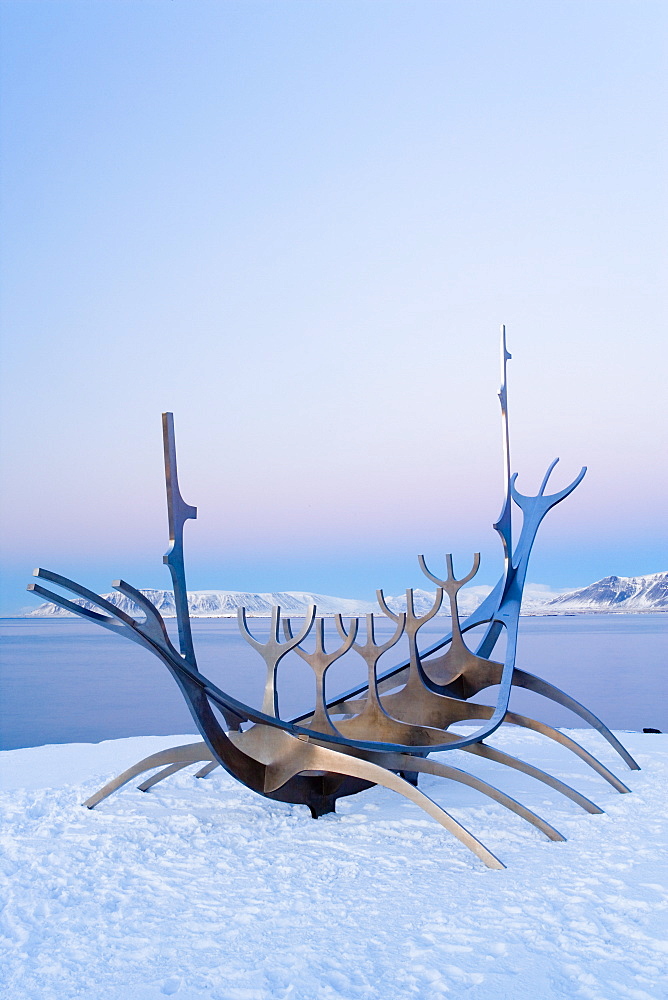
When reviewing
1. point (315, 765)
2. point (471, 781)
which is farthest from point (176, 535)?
point (471, 781)

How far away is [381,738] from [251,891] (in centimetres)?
154

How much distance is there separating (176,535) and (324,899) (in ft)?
5.84

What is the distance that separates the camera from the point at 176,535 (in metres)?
4.52

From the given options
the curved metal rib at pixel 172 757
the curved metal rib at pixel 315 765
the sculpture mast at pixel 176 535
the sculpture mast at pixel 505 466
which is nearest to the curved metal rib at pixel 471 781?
the curved metal rib at pixel 315 765

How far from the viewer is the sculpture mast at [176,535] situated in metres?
4.47

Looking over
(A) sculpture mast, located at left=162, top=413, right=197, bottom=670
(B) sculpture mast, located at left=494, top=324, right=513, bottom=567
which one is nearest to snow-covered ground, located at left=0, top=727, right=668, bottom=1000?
(A) sculpture mast, located at left=162, top=413, right=197, bottom=670

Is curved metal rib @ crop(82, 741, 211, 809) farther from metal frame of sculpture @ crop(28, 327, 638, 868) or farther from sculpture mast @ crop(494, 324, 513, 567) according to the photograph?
sculpture mast @ crop(494, 324, 513, 567)

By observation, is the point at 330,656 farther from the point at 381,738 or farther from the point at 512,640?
the point at 512,640

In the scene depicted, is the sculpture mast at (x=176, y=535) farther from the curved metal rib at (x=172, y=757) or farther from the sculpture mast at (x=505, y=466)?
the sculpture mast at (x=505, y=466)

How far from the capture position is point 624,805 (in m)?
5.55

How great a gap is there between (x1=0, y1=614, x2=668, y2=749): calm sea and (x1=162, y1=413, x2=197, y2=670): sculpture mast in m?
1.97

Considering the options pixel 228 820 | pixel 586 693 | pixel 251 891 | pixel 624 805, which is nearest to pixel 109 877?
pixel 251 891

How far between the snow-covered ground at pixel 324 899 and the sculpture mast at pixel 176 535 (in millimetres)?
1052

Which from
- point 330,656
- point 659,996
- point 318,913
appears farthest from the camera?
point 330,656
